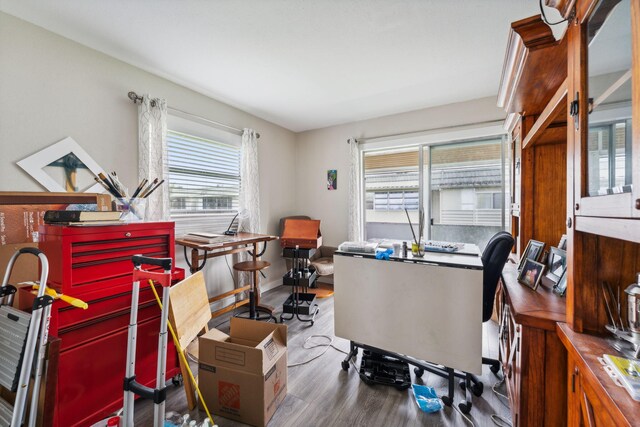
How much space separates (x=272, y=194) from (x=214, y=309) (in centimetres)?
188

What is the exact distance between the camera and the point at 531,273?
156 cm

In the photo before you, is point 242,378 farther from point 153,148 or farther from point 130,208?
point 153,148

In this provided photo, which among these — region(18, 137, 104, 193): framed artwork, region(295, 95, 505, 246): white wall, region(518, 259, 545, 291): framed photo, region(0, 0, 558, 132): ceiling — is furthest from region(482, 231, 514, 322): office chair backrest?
region(18, 137, 104, 193): framed artwork

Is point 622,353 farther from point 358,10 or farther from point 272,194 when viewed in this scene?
point 272,194

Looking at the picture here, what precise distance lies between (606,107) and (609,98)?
25 millimetres

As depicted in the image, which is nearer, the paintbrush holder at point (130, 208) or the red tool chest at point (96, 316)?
the red tool chest at point (96, 316)

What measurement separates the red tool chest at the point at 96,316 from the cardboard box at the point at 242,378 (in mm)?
427

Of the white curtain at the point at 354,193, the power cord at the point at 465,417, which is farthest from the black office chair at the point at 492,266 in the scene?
the white curtain at the point at 354,193

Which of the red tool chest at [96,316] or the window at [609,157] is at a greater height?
the window at [609,157]

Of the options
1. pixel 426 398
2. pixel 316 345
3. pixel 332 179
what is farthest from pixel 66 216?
pixel 332 179

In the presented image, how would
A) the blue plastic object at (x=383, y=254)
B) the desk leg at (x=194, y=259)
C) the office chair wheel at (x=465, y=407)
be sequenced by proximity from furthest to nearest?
the desk leg at (x=194, y=259) → the blue plastic object at (x=383, y=254) → the office chair wheel at (x=465, y=407)

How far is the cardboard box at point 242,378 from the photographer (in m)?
1.48

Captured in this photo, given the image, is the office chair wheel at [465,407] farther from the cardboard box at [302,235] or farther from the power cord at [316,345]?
the cardboard box at [302,235]

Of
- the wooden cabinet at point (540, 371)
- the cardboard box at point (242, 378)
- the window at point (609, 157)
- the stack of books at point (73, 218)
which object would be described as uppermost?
the window at point (609, 157)
